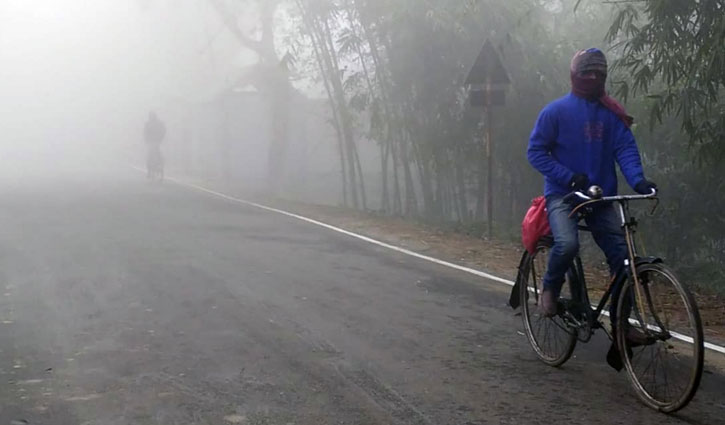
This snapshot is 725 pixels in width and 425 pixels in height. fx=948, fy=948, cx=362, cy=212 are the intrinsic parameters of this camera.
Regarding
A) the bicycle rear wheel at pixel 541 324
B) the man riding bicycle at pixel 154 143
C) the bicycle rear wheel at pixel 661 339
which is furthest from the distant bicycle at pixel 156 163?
the bicycle rear wheel at pixel 661 339

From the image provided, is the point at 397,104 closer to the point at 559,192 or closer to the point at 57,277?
the point at 57,277

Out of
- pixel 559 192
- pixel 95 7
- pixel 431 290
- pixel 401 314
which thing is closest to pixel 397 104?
pixel 431 290

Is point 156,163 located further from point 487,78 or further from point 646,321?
point 646,321

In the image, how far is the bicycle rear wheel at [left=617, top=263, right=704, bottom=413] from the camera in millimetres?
4766

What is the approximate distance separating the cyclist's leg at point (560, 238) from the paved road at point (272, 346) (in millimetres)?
653

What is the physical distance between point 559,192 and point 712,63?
357 centimetres

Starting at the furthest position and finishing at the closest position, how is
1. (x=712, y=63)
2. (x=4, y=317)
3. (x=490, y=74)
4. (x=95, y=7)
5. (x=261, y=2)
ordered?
(x=95, y=7) → (x=261, y=2) → (x=490, y=74) → (x=712, y=63) → (x=4, y=317)

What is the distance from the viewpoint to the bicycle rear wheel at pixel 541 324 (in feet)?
19.5

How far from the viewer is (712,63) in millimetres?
8453

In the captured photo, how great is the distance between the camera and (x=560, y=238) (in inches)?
221

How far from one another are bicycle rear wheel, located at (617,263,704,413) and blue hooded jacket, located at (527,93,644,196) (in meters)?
0.79

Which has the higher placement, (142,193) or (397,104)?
(397,104)

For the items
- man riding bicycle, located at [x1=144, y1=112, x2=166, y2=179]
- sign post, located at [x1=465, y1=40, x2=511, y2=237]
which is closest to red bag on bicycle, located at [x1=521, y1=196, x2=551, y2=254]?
sign post, located at [x1=465, y1=40, x2=511, y2=237]

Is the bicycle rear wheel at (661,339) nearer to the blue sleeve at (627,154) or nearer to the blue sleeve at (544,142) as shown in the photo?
the blue sleeve at (627,154)
